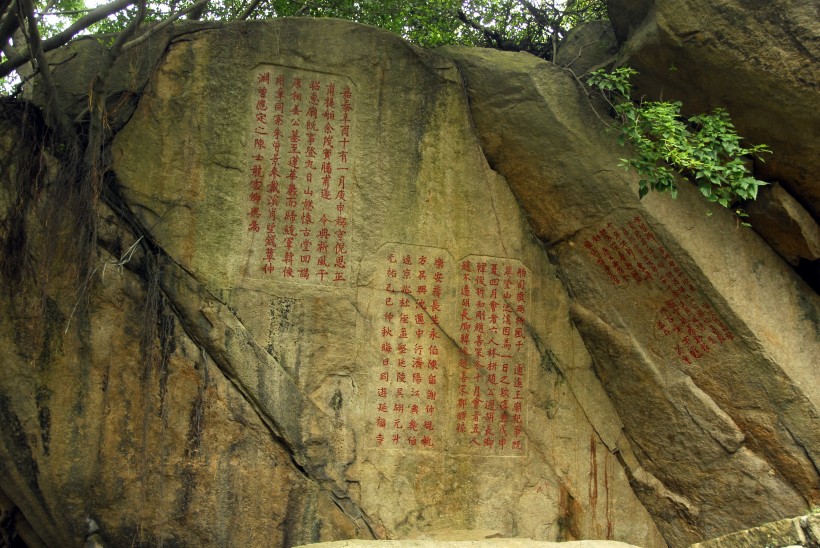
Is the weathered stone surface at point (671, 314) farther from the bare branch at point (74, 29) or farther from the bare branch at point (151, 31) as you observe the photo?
the bare branch at point (74, 29)

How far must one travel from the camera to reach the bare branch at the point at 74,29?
5.02 metres

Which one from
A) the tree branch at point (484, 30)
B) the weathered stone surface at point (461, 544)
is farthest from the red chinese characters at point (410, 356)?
the tree branch at point (484, 30)

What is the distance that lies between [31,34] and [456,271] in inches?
131

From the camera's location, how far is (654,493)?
240 inches

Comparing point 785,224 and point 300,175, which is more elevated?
point 300,175

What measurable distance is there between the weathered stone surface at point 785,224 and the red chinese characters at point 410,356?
2413 mm

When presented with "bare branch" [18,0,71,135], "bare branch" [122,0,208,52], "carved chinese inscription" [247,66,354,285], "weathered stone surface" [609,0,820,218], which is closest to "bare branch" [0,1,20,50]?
"bare branch" [18,0,71,135]

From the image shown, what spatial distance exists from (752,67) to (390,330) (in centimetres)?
317

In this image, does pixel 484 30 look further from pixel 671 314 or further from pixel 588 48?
pixel 671 314

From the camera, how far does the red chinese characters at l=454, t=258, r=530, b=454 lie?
19.5 feet

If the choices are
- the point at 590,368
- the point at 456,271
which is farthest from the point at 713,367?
the point at 456,271

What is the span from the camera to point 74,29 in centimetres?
504

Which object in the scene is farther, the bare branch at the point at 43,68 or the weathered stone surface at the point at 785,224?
the weathered stone surface at the point at 785,224

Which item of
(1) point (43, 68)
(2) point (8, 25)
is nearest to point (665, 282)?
(1) point (43, 68)
